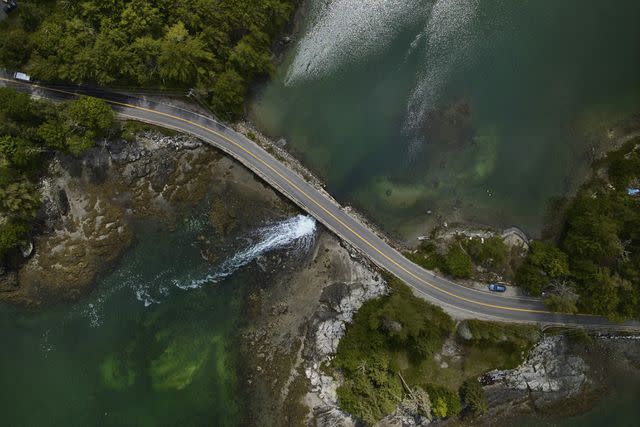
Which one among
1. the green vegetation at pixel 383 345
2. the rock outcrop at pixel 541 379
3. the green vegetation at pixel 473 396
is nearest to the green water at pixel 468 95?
the green vegetation at pixel 383 345

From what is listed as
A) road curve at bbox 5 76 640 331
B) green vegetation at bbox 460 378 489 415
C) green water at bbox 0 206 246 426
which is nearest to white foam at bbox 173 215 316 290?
green water at bbox 0 206 246 426

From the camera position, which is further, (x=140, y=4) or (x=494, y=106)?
(x=494, y=106)

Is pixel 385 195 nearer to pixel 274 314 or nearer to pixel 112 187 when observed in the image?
pixel 274 314

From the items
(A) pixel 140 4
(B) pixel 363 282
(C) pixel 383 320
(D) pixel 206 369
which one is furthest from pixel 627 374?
(A) pixel 140 4

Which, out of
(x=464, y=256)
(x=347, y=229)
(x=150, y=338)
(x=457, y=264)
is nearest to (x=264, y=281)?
(x=347, y=229)

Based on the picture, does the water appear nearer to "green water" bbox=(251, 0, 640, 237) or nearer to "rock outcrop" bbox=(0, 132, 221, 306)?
"rock outcrop" bbox=(0, 132, 221, 306)

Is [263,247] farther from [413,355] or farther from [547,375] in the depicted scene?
[547,375]
